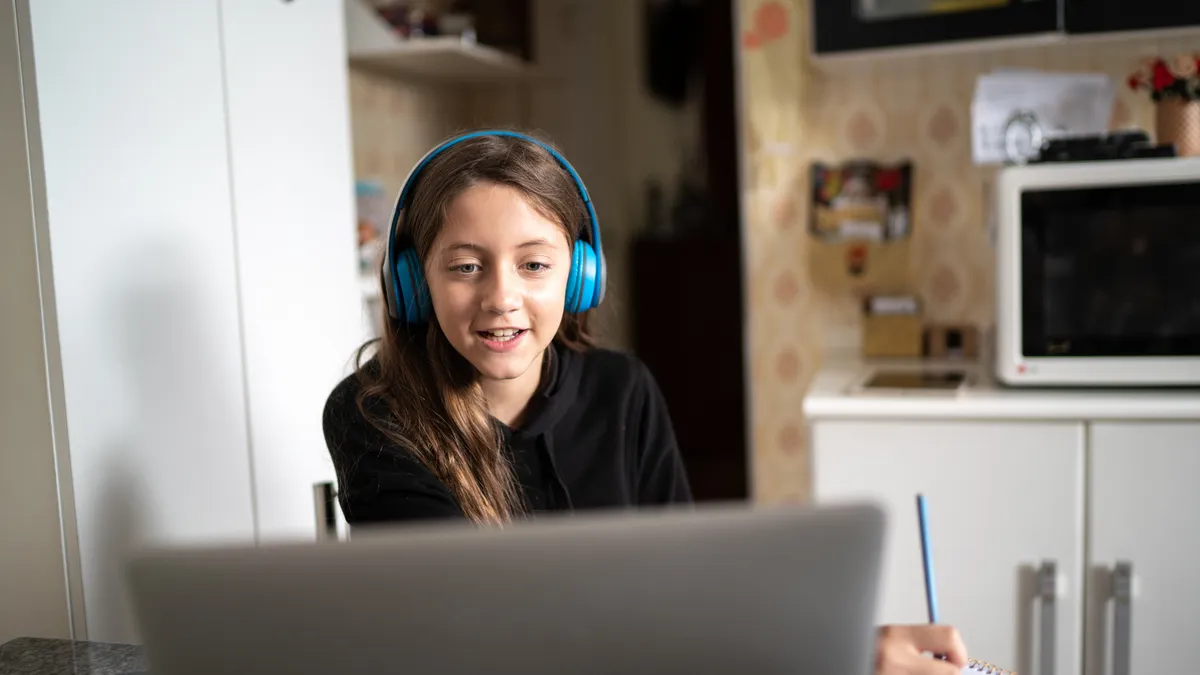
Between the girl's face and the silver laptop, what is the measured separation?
23.3 inches

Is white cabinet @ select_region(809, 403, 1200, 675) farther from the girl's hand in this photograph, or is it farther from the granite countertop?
the granite countertop

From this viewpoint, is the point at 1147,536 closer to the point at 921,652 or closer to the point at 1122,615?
the point at 1122,615

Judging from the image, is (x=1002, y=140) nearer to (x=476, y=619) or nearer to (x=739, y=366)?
(x=739, y=366)

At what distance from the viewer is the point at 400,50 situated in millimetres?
2258

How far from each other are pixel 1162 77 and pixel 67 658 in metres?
2.08

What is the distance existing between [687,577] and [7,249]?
3.33ft

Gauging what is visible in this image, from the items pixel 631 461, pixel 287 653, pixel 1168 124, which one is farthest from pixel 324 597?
pixel 1168 124

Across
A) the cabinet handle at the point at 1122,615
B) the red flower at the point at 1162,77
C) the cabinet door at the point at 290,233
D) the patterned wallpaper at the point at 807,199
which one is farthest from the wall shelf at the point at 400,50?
the cabinet handle at the point at 1122,615

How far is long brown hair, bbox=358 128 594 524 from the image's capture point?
111 cm

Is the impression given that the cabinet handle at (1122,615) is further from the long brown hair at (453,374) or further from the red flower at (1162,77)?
the long brown hair at (453,374)

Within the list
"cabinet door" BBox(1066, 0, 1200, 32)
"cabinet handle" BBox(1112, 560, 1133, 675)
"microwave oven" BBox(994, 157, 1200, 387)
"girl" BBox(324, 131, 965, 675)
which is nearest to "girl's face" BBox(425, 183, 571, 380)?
"girl" BBox(324, 131, 965, 675)

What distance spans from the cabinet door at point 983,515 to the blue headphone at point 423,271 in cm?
88

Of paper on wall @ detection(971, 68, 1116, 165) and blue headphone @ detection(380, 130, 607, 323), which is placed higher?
paper on wall @ detection(971, 68, 1116, 165)

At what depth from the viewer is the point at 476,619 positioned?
53cm
